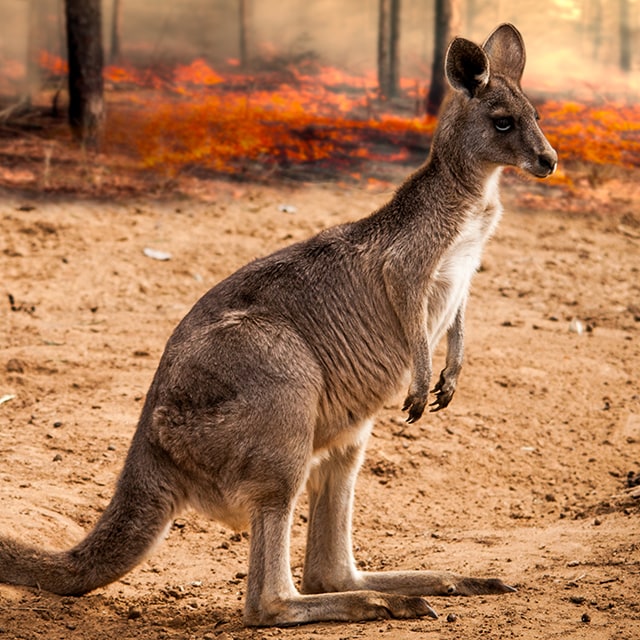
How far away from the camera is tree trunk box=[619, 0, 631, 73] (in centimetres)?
1435

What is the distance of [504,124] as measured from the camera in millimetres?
4836

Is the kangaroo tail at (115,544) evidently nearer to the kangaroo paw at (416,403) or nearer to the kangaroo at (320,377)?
the kangaroo at (320,377)

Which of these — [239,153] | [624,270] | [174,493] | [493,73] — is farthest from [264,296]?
[239,153]

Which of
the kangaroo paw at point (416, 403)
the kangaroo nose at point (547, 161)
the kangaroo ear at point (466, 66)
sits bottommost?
the kangaroo paw at point (416, 403)

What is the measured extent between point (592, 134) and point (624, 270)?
4.07 metres

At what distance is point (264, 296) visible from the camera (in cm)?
465

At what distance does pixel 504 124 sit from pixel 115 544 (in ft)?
8.52

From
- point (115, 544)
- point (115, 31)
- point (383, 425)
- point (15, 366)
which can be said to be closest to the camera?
point (115, 544)

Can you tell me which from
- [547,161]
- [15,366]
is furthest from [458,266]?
[15,366]

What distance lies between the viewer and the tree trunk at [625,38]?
14352mm

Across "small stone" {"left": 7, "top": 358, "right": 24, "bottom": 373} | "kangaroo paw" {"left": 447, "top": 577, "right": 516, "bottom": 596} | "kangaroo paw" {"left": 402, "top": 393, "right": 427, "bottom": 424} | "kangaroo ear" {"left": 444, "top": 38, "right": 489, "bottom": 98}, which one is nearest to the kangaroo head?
"kangaroo ear" {"left": 444, "top": 38, "right": 489, "bottom": 98}

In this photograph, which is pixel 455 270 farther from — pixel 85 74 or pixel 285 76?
pixel 285 76

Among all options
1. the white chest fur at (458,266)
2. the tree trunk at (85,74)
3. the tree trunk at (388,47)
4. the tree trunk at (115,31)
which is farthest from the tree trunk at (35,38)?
the white chest fur at (458,266)

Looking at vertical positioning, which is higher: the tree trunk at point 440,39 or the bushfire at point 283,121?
the tree trunk at point 440,39
